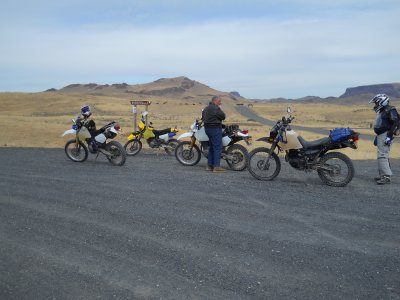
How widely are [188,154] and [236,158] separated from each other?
1493mm

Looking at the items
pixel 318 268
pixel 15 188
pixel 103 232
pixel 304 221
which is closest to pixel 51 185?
pixel 15 188

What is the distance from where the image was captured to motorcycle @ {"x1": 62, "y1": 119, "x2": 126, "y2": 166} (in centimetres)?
1220

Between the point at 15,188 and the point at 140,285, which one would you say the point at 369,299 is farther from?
the point at 15,188

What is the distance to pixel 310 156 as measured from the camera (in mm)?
9672

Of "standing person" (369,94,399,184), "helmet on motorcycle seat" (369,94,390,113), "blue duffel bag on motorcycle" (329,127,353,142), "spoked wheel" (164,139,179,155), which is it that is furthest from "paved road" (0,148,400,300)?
"spoked wheel" (164,139,179,155)

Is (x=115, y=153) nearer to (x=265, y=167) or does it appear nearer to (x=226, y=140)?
(x=226, y=140)

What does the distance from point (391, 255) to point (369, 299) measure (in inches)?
51.3

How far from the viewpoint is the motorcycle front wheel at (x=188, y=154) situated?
481 inches

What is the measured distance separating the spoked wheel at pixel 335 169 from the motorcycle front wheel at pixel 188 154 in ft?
12.4

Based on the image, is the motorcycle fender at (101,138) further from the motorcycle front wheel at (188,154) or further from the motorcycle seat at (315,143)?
the motorcycle seat at (315,143)

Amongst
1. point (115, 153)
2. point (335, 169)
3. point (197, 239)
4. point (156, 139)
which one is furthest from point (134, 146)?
point (197, 239)

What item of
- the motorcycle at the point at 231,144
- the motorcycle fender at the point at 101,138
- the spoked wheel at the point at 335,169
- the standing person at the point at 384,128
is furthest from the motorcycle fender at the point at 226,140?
the standing person at the point at 384,128

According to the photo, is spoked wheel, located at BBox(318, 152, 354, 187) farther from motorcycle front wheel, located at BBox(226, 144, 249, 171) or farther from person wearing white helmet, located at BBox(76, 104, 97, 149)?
person wearing white helmet, located at BBox(76, 104, 97, 149)

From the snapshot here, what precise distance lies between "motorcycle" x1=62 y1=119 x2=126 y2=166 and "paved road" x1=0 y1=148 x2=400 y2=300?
2.33 metres
